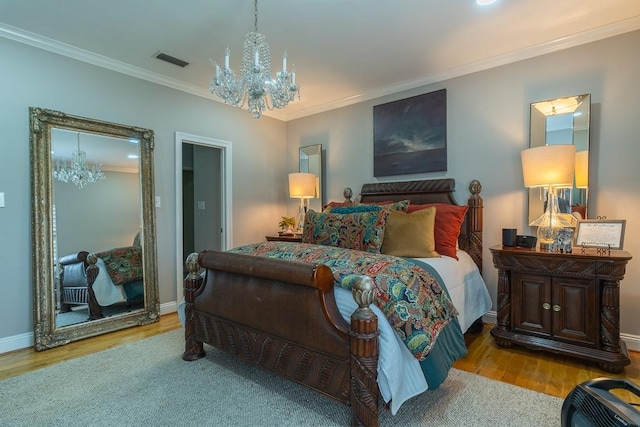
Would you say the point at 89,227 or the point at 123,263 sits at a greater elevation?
the point at 89,227

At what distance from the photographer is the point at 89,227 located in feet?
10.1

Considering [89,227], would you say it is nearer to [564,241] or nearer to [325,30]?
[325,30]

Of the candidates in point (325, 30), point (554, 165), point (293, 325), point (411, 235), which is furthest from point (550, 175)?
point (293, 325)

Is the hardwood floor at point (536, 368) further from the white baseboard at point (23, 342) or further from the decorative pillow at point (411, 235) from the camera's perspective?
the decorative pillow at point (411, 235)

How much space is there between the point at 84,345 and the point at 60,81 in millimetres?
2317

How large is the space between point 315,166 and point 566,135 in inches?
109

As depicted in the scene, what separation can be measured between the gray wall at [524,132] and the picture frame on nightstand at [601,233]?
0.26m

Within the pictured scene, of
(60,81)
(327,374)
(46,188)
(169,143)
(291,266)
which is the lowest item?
(327,374)

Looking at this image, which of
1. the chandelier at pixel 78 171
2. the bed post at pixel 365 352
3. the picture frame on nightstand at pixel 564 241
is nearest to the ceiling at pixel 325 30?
the chandelier at pixel 78 171

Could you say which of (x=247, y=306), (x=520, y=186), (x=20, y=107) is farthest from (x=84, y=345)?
(x=520, y=186)

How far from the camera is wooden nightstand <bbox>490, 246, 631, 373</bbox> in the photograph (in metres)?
2.20

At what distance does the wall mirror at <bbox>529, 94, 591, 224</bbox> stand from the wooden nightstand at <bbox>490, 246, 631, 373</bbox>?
0.47 m

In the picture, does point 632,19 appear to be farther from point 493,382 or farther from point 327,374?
point 327,374

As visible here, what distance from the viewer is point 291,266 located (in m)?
1.71
